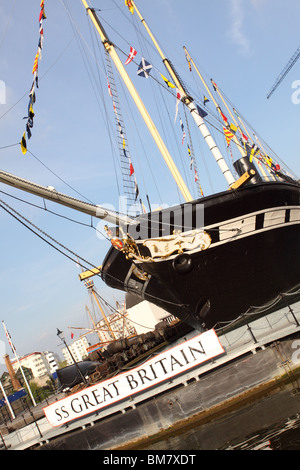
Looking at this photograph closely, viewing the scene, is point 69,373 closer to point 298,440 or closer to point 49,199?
point 49,199

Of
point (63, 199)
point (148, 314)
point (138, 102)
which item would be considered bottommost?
point (148, 314)

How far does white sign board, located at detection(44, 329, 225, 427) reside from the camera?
1073cm

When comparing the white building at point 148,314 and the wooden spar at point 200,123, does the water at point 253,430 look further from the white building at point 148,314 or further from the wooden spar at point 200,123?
the white building at point 148,314

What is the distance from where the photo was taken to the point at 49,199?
10867 millimetres

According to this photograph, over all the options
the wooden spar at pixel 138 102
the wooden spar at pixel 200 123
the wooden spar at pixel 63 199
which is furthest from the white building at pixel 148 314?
the wooden spar at pixel 63 199

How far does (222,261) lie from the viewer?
40.8ft

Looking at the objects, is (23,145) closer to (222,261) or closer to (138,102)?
(138,102)

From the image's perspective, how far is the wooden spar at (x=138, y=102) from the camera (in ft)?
48.9

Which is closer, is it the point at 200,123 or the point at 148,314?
the point at 200,123

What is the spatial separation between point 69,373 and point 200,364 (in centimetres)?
1110

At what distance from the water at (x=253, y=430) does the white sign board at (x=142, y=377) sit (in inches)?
62.9

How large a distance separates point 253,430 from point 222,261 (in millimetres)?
5532

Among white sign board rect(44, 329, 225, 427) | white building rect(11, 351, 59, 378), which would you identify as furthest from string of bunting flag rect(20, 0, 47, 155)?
white building rect(11, 351, 59, 378)

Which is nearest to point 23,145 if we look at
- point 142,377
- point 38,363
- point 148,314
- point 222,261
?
point 222,261
